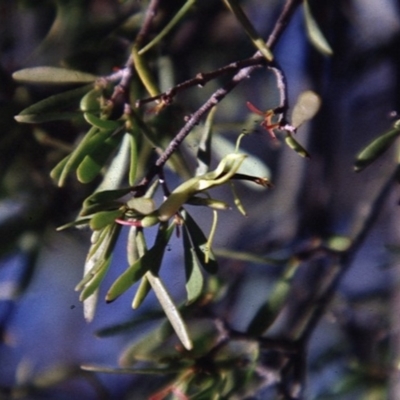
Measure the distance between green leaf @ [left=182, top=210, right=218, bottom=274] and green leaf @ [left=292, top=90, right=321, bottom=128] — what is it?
55mm

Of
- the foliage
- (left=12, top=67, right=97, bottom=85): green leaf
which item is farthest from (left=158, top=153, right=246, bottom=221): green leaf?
(left=12, top=67, right=97, bottom=85): green leaf

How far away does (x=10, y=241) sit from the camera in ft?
1.63

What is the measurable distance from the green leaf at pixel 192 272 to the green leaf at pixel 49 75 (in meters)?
0.10

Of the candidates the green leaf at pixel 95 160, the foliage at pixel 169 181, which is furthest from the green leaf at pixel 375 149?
the green leaf at pixel 95 160

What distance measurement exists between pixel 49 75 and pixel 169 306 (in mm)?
128

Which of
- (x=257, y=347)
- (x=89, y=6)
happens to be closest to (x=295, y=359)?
(x=257, y=347)

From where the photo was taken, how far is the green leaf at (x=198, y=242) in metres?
0.32

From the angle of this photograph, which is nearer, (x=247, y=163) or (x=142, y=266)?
(x=142, y=266)

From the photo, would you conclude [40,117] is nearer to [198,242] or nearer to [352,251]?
[198,242]

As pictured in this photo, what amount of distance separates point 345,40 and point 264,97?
0.07m

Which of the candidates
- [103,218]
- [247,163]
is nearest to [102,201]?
[103,218]

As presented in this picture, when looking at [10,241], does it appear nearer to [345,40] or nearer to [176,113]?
[176,113]

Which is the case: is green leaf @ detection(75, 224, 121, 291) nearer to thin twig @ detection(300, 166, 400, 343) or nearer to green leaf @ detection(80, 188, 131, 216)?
green leaf @ detection(80, 188, 131, 216)

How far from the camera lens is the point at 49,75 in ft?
1.24
